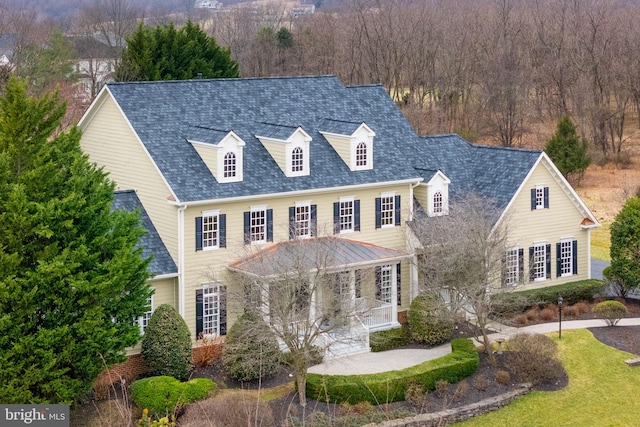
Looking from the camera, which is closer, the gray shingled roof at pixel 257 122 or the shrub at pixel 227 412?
the shrub at pixel 227 412

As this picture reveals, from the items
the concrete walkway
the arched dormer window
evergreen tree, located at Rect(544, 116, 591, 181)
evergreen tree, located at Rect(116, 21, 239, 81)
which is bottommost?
the concrete walkway

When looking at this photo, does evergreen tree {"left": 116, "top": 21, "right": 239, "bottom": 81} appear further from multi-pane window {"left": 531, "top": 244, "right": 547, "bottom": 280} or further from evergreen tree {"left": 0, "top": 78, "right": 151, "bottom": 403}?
evergreen tree {"left": 0, "top": 78, "right": 151, "bottom": 403}

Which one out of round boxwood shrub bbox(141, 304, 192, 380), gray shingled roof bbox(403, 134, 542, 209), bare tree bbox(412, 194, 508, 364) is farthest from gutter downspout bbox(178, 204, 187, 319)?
gray shingled roof bbox(403, 134, 542, 209)

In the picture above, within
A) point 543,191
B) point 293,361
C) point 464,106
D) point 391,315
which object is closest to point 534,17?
point 464,106

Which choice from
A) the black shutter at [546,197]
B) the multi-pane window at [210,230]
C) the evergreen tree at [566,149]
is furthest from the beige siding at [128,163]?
the evergreen tree at [566,149]

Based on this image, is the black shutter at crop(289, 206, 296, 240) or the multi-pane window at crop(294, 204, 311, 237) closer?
the black shutter at crop(289, 206, 296, 240)

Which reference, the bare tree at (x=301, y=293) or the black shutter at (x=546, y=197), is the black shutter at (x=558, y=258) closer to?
the black shutter at (x=546, y=197)
